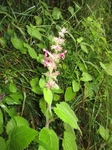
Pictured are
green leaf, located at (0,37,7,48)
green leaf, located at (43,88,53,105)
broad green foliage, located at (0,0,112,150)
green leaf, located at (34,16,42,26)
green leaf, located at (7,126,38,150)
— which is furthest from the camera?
green leaf, located at (34,16,42,26)

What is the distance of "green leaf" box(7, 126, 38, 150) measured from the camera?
2.27ft

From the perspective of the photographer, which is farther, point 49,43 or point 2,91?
point 49,43

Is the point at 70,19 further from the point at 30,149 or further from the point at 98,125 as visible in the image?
the point at 30,149

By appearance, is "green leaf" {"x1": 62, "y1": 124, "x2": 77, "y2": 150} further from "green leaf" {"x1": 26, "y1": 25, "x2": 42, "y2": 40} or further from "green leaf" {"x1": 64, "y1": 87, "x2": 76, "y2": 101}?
"green leaf" {"x1": 26, "y1": 25, "x2": 42, "y2": 40}

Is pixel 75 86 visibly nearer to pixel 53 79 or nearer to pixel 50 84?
pixel 53 79

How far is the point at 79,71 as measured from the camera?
1.16m

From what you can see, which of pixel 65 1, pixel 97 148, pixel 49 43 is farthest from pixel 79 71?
pixel 65 1

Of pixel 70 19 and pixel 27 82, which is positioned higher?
pixel 70 19

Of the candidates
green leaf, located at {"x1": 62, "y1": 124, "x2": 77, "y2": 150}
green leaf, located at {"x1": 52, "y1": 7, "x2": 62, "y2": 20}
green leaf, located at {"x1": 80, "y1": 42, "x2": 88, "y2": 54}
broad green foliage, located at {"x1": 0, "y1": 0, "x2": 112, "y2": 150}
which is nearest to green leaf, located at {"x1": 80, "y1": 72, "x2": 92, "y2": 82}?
broad green foliage, located at {"x1": 0, "y1": 0, "x2": 112, "y2": 150}

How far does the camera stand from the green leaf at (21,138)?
690 mm

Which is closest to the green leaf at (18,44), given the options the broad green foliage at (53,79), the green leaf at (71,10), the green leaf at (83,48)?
the broad green foliage at (53,79)

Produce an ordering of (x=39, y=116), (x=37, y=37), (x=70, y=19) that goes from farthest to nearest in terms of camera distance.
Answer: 1. (x=70, y=19)
2. (x=37, y=37)
3. (x=39, y=116)

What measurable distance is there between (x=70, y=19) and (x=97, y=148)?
71 cm

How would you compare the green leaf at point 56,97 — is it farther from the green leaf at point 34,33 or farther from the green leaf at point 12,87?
the green leaf at point 34,33
